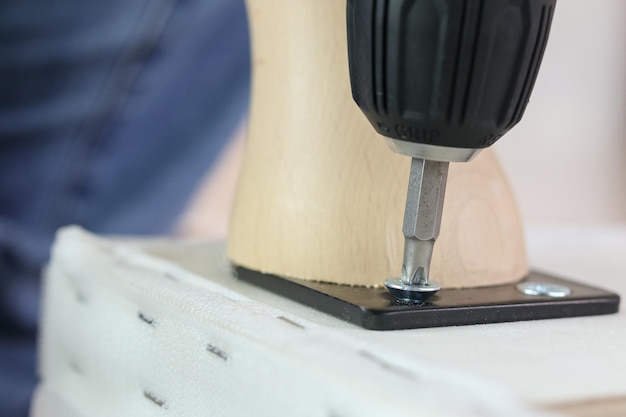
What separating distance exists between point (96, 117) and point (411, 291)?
0.52 metres

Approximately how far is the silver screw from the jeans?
49 centimetres

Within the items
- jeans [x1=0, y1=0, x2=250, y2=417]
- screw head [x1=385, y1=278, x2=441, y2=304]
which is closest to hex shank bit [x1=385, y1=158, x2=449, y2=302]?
screw head [x1=385, y1=278, x2=441, y2=304]

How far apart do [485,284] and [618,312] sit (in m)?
0.07

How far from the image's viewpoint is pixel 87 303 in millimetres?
449

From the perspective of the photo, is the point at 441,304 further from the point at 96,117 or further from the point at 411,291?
the point at 96,117

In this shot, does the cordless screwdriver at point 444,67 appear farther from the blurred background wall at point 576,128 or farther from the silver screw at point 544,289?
the blurred background wall at point 576,128

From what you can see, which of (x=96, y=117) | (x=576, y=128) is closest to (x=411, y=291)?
(x=96, y=117)

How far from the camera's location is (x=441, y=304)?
14.0 inches

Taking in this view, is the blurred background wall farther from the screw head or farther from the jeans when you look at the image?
the screw head

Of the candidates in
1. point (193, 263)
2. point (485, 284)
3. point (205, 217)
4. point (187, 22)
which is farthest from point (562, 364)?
point (205, 217)

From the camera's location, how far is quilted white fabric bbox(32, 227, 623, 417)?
26 cm

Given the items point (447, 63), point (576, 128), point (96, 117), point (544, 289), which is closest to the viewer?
point (447, 63)

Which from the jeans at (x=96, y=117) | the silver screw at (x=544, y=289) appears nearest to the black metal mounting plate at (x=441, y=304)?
the silver screw at (x=544, y=289)

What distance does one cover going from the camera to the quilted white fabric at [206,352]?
26 cm
